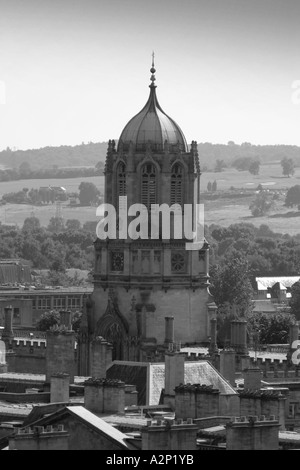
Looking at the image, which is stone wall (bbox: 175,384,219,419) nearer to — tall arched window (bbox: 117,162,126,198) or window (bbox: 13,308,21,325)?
tall arched window (bbox: 117,162,126,198)

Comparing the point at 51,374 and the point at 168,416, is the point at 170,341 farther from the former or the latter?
the point at 168,416

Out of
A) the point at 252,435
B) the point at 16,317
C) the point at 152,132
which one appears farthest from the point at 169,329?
the point at 16,317

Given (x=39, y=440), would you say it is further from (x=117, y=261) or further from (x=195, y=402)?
(x=117, y=261)

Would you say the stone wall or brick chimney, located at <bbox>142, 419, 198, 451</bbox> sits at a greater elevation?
the stone wall

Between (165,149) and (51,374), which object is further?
(165,149)

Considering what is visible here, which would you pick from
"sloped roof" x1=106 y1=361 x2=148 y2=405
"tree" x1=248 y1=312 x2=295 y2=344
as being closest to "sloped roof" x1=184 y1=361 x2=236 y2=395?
"sloped roof" x1=106 y1=361 x2=148 y2=405

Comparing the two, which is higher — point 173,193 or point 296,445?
point 173,193
